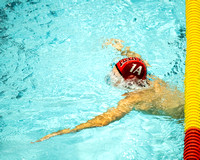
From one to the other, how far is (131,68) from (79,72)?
4.53ft

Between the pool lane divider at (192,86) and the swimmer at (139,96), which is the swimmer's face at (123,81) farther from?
the pool lane divider at (192,86)

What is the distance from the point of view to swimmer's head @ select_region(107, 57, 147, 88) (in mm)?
2793

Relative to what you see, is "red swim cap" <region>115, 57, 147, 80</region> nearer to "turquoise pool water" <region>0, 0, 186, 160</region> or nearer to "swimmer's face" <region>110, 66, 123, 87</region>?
"swimmer's face" <region>110, 66, 123, 87</region>

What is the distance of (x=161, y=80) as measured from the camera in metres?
3.64

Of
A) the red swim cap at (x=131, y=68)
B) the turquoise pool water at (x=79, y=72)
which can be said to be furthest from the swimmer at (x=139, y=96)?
the turquoise pool water at (x=79, y=72)

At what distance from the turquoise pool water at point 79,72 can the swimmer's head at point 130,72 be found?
563 millimetres

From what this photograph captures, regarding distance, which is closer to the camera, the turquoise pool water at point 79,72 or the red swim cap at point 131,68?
the red swim cap at point 131,68

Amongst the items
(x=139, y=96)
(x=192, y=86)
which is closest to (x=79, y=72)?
(x=139, y=96)

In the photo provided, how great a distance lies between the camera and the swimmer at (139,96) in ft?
9.20

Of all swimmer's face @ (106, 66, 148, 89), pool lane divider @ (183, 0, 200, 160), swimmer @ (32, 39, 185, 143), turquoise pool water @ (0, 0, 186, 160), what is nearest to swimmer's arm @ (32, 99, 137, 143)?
swimmer @ (32, 39, 185, 143)

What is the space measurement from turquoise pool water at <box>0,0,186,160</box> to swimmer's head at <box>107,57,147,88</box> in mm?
563

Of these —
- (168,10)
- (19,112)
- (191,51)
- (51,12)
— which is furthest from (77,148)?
(168,10)

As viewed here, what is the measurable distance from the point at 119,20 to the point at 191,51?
2.66 metres

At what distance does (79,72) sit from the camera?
395 centimetres
